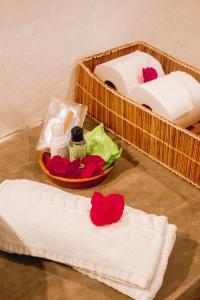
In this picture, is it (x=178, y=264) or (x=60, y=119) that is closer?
(x=178, y=264)

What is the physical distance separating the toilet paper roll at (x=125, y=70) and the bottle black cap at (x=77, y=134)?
0.23 metres

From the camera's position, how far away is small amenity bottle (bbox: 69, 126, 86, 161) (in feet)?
3.22

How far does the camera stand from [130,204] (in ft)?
3.14

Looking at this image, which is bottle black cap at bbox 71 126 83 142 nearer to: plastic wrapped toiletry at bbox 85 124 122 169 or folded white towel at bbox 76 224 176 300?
plastic wrapped toiletry at bbox 85 124 122 169

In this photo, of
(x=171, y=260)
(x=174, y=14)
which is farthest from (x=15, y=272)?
(x=174, y=14)

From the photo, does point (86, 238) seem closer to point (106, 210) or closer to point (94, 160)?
point (106, 210)

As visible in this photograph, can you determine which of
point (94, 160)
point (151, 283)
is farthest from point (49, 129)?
point (151, 283)

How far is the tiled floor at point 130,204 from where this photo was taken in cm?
78

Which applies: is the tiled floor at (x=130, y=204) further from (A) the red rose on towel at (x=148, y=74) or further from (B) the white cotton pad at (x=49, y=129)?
(A) the red rose on towel at (x=148, y=74)

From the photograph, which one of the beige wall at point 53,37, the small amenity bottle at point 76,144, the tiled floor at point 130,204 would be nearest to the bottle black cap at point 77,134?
the small amenity bottle at point 76,144

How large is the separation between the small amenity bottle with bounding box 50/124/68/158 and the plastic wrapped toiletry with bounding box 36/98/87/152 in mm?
13

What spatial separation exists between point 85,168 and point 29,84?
0.29 m

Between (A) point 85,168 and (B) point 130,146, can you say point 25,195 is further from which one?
(B) point 130,146

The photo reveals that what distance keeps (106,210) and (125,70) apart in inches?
19.7
